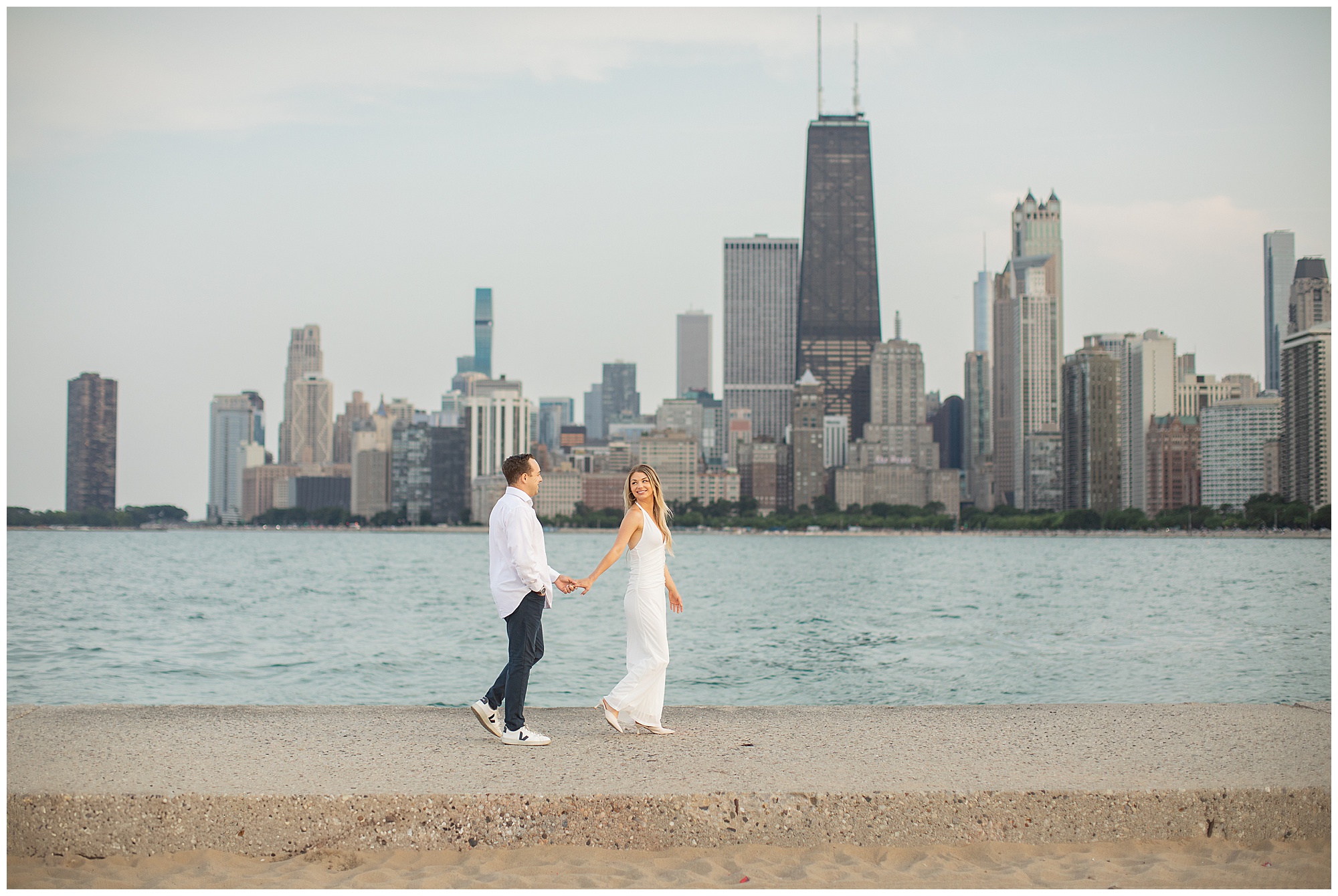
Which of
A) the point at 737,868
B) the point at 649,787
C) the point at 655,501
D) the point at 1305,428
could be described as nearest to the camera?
the point at 737,868

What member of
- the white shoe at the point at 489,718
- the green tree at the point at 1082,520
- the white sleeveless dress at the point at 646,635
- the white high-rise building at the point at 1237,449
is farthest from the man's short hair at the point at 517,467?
the white high-rise building at the point at 1237,449

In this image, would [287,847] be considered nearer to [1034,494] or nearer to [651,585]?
[651,585]

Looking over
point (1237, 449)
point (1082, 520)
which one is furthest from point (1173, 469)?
point (1082, 520)

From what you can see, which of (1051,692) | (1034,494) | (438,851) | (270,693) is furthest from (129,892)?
(1034,494)

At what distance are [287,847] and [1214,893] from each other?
4.32 metres

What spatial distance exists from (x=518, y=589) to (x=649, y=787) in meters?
1.70

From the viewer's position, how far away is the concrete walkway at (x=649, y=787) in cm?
564

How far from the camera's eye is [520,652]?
7.07m

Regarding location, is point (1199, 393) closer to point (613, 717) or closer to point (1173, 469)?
point (1173, 469)

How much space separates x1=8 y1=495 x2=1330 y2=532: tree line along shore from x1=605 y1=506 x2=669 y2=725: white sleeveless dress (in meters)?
133

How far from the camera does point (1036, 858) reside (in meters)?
5.54

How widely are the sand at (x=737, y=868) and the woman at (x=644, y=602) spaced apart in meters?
1.70

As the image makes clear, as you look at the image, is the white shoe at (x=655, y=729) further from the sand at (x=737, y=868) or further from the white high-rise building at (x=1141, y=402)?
the white high-rise building at (x=1141, y=402)

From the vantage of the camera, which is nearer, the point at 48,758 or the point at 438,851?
the point at 438,851
